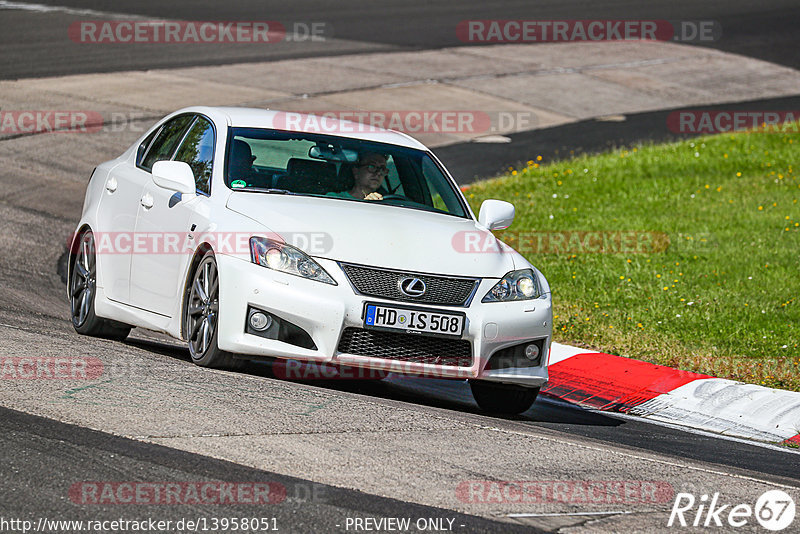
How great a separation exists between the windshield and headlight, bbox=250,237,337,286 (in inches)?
31.7

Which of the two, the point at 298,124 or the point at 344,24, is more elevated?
the point at 298,124

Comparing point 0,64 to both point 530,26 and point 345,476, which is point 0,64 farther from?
point 345,476

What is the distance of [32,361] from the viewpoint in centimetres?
661

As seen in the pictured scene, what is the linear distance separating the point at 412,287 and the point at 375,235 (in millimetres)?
429

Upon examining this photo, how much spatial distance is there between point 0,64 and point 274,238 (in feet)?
55.5

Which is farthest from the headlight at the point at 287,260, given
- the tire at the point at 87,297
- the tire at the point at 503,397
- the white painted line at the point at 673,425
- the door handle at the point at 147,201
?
the white painted line at the point at 673,425

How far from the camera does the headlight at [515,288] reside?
7078 millimetres

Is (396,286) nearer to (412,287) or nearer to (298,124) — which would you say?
(412,287)

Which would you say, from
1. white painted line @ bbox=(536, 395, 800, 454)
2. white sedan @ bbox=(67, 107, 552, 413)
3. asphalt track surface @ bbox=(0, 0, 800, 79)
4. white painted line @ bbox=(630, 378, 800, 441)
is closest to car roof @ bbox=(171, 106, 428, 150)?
white sedan @ bbox=(67, 107, 552, 413)

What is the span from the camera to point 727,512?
17.2 ft

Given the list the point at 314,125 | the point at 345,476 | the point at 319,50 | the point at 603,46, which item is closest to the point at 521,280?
the point at 314,125

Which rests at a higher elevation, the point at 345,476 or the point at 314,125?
the point at 314,125

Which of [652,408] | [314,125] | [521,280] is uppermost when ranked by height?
[314,125]

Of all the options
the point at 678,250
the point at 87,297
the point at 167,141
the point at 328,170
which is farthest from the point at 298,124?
the point at 678,250
